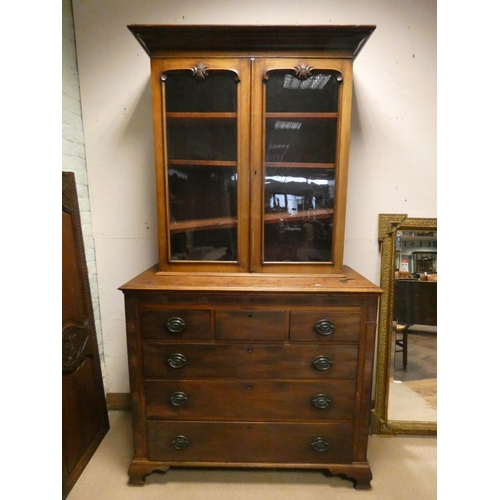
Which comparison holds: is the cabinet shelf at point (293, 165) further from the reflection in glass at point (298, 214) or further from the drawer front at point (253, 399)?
the drawer front at point (253, 399)

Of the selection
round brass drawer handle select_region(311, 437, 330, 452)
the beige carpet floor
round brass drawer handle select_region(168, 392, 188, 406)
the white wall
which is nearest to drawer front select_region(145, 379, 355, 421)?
round brass drawer handle select_region(168, 392, 188, 406)

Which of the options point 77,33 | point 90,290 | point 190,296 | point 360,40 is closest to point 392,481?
point 190,296

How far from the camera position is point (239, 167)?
4.32ft

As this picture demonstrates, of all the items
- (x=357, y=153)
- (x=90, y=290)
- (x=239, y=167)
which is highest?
(x=357, y=153)

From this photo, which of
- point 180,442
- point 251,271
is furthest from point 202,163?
point 180,442

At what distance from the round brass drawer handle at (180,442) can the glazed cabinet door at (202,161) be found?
2.56 ft

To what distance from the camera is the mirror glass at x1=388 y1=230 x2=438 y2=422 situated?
159 cm

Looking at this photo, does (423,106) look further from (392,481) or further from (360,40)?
(392,481)

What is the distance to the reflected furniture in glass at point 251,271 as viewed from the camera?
3.97ft

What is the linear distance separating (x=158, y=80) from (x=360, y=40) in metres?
0.91

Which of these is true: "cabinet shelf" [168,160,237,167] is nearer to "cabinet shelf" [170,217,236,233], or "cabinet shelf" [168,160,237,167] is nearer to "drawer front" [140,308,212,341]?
"cabinet shelf" [170,217,236,233]

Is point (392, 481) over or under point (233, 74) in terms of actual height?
under

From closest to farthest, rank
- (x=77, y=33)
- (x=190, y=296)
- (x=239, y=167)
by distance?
1. (x=190, y=296)
2. (x=239, y=167)
3. (x=77, y=33)

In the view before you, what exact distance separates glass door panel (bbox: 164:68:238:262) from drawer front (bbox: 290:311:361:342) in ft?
1.44
